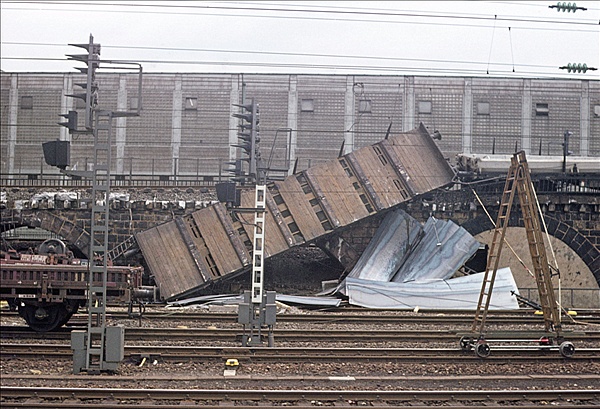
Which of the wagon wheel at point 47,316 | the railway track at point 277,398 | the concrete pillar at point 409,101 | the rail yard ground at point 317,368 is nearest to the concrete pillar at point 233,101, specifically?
the concrete pillar at point 409,101

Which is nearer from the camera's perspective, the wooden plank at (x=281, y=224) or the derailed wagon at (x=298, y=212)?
the derailed wagon at (x=298, y=212)

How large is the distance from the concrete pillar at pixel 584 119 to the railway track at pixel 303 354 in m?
25.7

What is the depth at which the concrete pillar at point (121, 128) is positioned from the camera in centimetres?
3662

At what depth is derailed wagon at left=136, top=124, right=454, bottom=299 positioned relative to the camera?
2283 centimetres

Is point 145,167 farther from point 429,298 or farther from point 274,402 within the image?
point 274,402

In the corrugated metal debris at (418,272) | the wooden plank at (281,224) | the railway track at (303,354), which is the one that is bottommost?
the railway track at (303,354)

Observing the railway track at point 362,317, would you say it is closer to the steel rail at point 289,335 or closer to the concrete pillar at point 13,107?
the steel rail at point 289,335

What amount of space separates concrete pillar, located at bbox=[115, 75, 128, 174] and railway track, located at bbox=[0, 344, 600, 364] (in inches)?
978

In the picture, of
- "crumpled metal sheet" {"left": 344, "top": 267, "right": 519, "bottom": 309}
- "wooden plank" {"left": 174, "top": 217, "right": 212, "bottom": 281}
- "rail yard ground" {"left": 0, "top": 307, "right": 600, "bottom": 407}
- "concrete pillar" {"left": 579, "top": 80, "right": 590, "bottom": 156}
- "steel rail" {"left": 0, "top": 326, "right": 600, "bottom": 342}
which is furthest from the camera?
"concrete pillar" {"left": 579, "top": 80, "right": 590, "bottom": 156}

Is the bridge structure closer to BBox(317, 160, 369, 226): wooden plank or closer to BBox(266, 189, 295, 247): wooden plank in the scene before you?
BBox(317, 160, 369, 226): wooden plank

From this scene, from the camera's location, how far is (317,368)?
12086mm

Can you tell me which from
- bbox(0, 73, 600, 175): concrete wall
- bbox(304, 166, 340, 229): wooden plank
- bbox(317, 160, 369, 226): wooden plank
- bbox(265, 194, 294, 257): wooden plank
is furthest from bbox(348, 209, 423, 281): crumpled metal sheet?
bbox(0, 73, 600, 175): concrete wall

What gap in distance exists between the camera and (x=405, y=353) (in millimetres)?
13133

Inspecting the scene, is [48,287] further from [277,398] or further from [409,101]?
[409,101]
